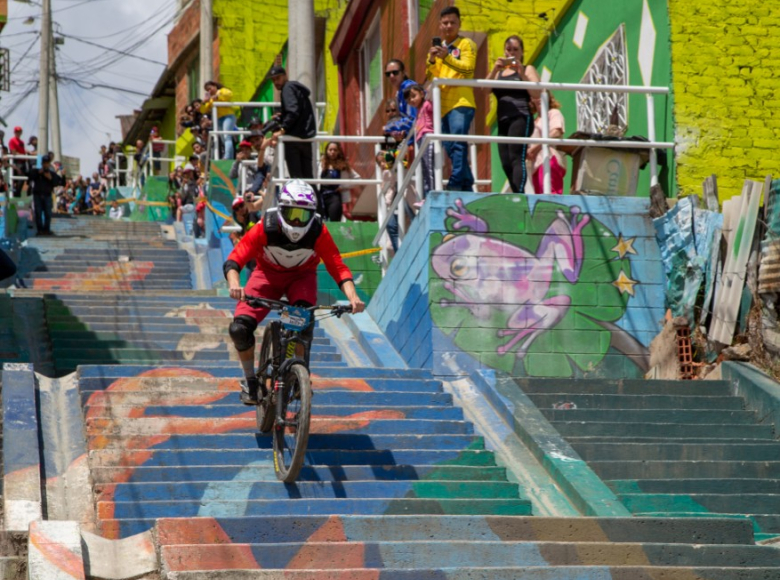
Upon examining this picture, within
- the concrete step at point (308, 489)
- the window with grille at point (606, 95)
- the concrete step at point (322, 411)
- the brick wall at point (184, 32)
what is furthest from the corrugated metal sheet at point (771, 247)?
the brick wall at point (184, 32)

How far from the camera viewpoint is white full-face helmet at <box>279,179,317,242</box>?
9.02m

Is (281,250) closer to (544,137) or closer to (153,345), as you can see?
(544,137)

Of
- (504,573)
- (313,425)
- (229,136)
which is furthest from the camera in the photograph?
(229,136)

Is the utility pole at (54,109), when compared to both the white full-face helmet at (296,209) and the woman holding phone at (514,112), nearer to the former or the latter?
the woman holding phone at (514,112)

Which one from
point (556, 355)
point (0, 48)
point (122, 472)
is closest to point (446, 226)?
point (556, 355)

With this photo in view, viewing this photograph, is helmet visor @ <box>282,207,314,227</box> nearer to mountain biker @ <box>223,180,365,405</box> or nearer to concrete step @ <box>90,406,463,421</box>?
mountain biker @ <box>223,180,365,405</box>

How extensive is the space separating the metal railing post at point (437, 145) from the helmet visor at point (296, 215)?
2.81 meters

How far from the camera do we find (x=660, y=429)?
997 cm

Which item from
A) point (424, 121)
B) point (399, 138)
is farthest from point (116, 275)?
point (424, 121)

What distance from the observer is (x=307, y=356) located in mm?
8898

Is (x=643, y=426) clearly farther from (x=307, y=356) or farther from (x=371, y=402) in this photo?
(x=307, y=356)

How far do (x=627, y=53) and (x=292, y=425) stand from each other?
743cm

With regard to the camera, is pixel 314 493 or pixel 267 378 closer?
pixel 314 493

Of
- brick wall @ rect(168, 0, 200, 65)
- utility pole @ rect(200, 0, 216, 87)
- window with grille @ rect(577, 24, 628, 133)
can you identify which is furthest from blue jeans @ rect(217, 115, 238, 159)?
brick wall @ rect(168, 0, 200, 65)
